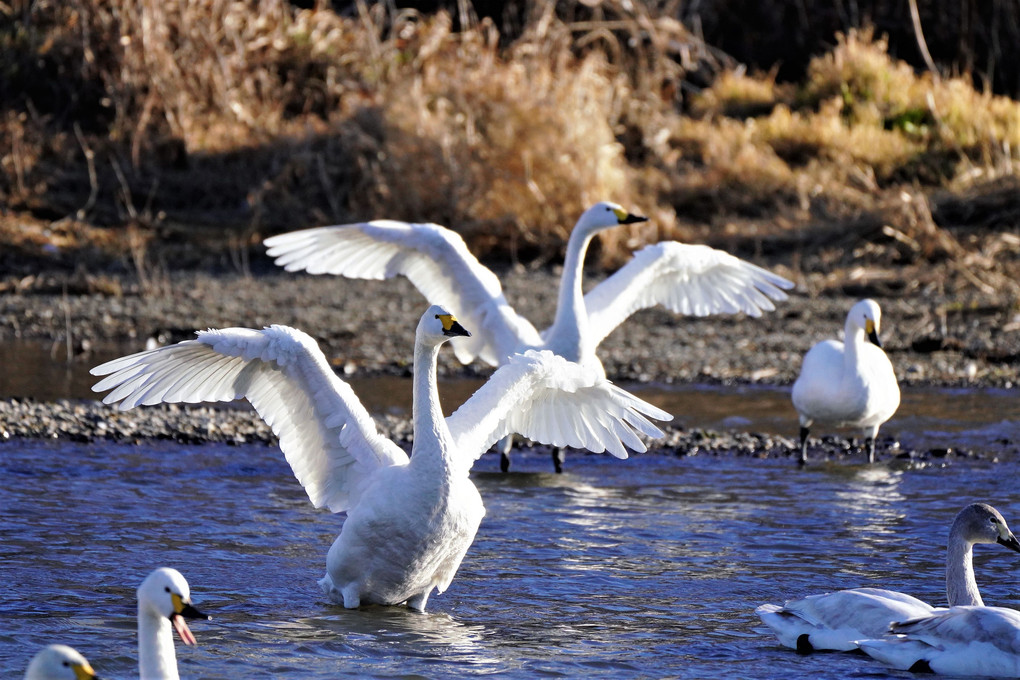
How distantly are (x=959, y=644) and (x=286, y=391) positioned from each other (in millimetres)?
2966

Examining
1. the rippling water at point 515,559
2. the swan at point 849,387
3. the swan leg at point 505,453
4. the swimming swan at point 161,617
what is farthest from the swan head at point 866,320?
the swimming swan at point 161,617

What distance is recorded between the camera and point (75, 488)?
332 inches

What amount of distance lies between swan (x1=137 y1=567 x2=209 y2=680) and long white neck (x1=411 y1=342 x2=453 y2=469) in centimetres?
147

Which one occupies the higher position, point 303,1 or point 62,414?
point 303,1

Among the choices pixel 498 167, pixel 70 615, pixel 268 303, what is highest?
pixel 498 167

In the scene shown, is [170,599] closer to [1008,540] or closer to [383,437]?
[383,437]

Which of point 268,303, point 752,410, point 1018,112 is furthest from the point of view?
point 1018,112

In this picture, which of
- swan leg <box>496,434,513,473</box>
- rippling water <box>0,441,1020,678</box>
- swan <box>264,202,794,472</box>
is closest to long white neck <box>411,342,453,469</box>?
rippling water <box>0,441,1020,678</box>

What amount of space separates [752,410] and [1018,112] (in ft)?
31.3

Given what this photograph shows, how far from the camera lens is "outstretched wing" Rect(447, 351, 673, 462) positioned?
639 centimetres

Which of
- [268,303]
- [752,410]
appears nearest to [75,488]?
[752,410]

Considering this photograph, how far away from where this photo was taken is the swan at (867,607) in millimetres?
5766

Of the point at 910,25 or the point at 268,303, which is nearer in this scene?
the point at 268,303

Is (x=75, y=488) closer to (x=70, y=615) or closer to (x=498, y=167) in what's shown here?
(x=70, y=615)
